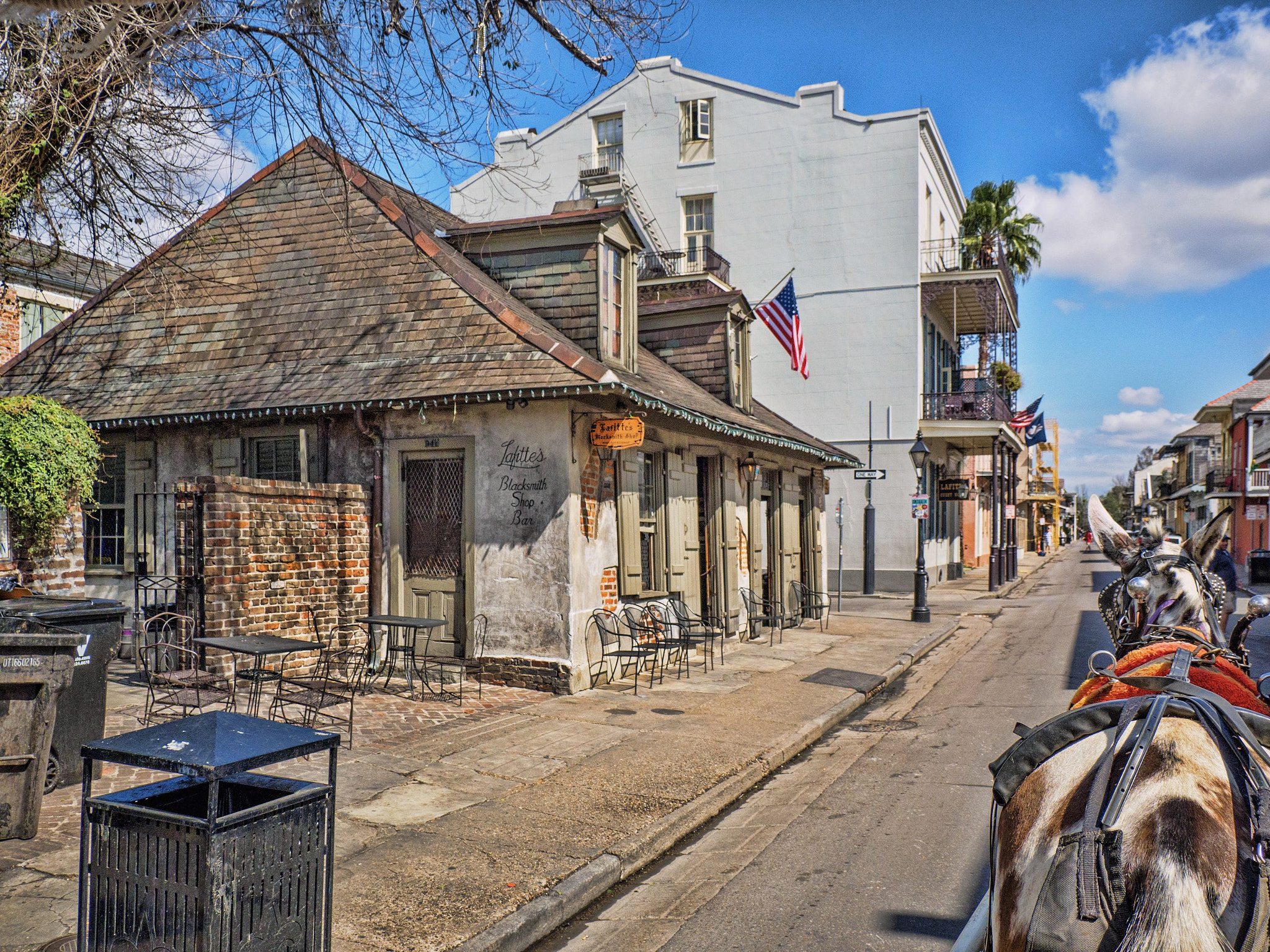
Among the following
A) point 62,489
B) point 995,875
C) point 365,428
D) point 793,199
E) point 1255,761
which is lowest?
point 995,875

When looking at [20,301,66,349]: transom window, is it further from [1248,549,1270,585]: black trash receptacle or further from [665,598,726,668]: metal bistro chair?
[1248,549,1270,585]: black trash receptacle

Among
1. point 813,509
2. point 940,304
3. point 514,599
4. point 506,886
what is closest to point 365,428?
point 514,599

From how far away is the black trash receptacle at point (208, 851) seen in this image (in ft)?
9.63

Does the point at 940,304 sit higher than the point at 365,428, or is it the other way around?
the point at 940,304

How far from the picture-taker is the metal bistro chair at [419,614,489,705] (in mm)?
10172

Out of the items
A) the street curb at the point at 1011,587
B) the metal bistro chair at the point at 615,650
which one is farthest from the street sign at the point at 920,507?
the metal bistro chair at the point at 615,650

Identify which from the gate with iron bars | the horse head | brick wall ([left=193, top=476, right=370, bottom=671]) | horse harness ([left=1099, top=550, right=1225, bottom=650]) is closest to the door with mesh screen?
brick wall ([left=193, top=476, right=370, bottom=671])

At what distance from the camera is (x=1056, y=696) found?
10430 millimetres

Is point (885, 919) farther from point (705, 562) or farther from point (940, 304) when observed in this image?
point (940, 304)

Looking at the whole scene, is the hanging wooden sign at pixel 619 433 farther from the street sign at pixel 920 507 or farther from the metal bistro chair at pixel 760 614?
the street sign at pixel 920 507

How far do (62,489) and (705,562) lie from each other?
8.46 meters

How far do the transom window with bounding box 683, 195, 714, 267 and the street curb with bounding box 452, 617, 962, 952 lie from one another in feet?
62.8

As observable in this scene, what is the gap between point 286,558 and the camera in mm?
9977

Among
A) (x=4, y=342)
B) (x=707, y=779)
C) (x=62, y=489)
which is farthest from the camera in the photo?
(x=4, y=342)
